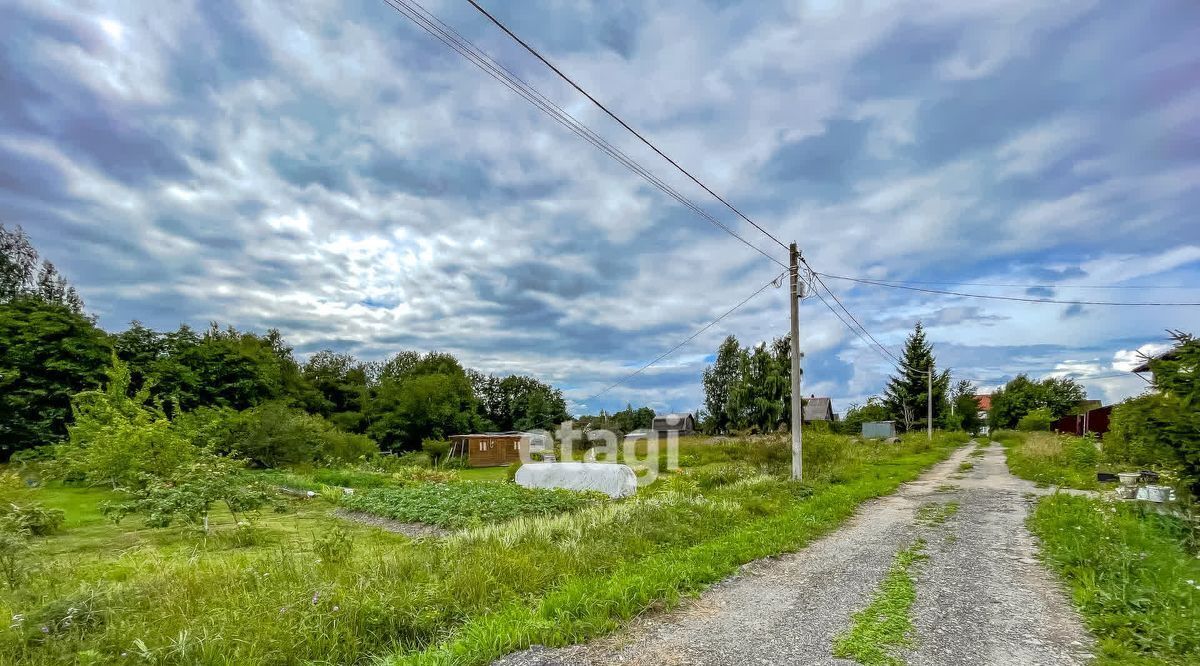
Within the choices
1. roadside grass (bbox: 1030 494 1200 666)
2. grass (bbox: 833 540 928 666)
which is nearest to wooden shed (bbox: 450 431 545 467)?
roadside grass (bbox: 1030 494 1200 666)

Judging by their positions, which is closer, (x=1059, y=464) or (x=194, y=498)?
(x=194, y=498)

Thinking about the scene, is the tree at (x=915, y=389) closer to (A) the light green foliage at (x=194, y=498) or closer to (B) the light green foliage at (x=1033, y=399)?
(B) the light green foliage at (x=1033, y=399)

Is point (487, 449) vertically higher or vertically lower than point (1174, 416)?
lower

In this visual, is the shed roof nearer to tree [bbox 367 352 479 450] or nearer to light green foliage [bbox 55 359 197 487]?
tree [bbox 367 352 479 450]

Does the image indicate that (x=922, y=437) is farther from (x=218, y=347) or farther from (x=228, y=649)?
(x=218, y=347)

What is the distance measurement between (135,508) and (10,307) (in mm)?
20635

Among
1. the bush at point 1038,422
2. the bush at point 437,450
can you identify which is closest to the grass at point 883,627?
the bush at point 437,450

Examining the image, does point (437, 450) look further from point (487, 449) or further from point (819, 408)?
point (819, 408)

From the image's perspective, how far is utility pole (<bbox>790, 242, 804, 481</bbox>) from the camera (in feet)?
45.8

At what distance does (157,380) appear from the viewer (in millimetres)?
20984

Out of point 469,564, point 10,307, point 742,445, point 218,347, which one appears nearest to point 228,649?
point 469,564

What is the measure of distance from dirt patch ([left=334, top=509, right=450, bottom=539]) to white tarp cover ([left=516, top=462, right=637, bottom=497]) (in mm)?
4999

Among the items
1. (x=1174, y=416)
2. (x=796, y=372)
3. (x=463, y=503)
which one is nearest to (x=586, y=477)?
(x=463, y=503)

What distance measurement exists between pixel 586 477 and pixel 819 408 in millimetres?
53175
